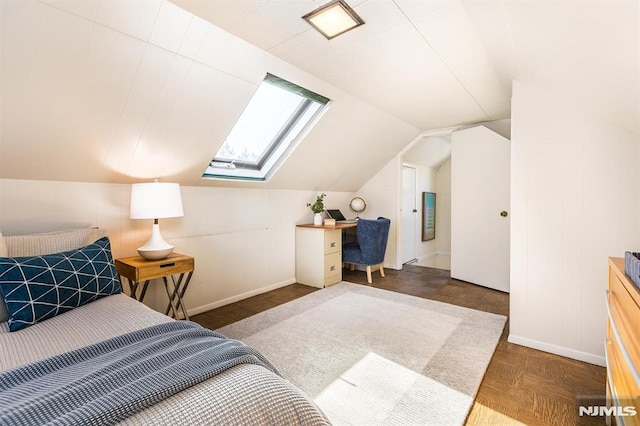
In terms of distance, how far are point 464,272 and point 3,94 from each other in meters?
4.51

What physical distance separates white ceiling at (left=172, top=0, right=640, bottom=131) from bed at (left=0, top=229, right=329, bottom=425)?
1.62 meters

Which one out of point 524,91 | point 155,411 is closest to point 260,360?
point 155,411

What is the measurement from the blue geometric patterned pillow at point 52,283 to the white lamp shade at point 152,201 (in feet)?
1.41

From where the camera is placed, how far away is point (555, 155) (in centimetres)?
209

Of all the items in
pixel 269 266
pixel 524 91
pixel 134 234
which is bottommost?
pixel 269 266

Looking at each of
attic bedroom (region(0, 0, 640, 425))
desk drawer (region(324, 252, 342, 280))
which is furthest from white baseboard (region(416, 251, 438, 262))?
desk drawer (region(324, 252, 342, 280))

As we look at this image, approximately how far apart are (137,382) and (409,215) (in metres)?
4.84

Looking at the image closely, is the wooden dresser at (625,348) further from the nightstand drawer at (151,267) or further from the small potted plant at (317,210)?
the small potted plant at (317,210)

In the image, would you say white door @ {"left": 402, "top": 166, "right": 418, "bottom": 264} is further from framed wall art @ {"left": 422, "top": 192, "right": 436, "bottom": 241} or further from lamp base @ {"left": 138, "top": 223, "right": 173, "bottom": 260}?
lamp base @ {"left": 138, "top": 223, "right": 173, "bottom": 260}

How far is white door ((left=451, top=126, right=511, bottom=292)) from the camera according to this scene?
11.5 feet

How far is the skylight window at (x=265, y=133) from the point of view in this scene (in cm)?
288

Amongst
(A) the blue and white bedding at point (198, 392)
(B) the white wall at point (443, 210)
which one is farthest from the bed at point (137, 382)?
(B) the white wall at point (443, 210)

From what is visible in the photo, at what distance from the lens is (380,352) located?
2109 mm

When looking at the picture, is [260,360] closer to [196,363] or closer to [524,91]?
[196,363]
